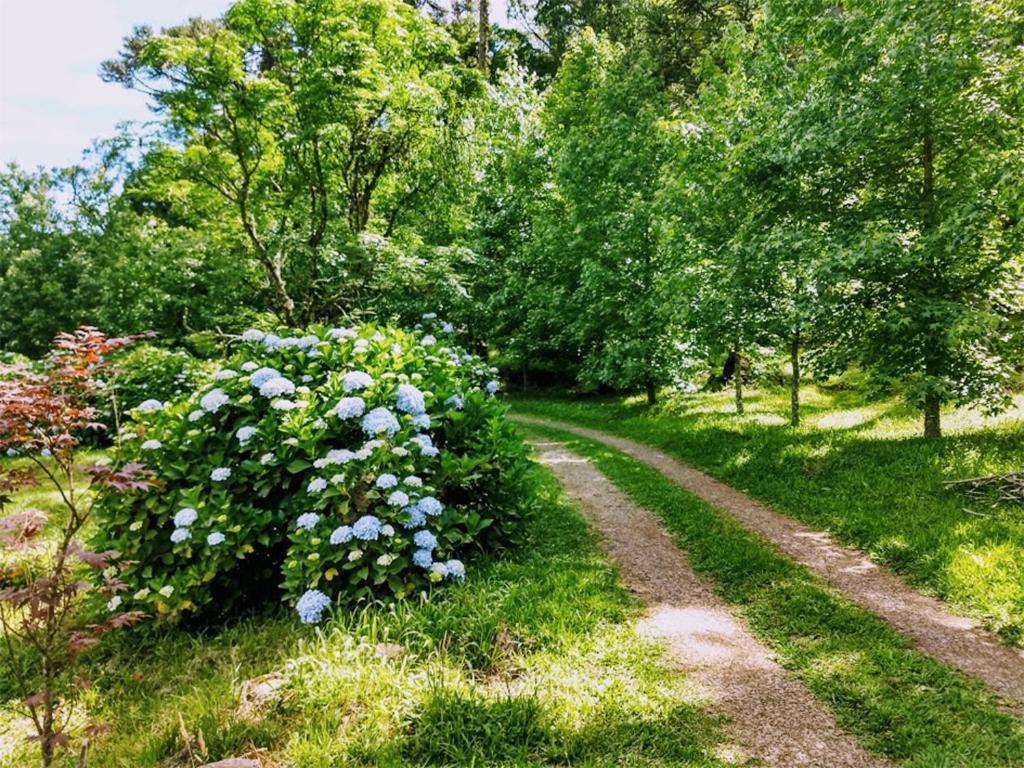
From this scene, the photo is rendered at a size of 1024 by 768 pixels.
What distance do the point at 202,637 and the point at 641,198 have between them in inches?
497

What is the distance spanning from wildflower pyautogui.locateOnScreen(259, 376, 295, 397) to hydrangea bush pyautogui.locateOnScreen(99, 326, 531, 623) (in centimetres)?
2

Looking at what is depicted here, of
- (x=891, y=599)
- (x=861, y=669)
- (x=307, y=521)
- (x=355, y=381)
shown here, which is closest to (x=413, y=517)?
(x=307, y=521)

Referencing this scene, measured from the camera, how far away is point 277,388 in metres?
4.53

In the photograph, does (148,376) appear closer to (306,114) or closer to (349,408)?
(306,114)

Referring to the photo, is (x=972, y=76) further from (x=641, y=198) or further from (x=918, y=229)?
(x=641, y=198)

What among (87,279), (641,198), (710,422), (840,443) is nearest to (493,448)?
(840,443)

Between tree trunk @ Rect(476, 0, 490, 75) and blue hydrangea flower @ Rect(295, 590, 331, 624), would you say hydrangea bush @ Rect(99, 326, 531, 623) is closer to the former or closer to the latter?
blue hydrangea flower @ Rect(295, 590, 331, 624)

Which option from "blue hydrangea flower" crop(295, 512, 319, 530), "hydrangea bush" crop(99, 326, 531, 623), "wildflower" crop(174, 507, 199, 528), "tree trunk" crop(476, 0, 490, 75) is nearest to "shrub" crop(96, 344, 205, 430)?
"hydrangea bush" crop(99, 326, 531, 623)

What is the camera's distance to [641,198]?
13656 millimetres

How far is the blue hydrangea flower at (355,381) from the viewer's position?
4648mm

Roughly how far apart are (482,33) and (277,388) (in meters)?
21.3

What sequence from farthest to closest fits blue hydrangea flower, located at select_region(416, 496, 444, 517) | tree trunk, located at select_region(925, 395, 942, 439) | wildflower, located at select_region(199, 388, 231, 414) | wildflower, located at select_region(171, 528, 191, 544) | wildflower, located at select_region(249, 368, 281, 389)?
1. tree trunk, located at select_region(925, 395, 942, 439)
2. wildflower, located at select_region(249, 368, 281, 389)
3. wildflower, located at select_region(199, 388, 231, 414)
4. blue hydrangea flower, located at select_region(416, 496, 444, 517)
5. wildflower, located at select_region(171, 528, 191, 544)

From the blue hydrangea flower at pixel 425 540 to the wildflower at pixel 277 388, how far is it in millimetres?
1550

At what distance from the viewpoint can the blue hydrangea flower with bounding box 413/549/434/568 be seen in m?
4.16
